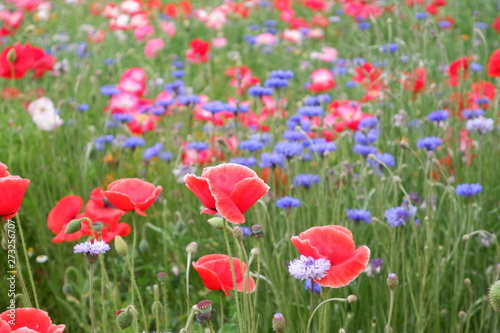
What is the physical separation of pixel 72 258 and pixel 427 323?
3.61ft

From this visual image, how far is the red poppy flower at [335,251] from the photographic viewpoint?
1056 millimetres

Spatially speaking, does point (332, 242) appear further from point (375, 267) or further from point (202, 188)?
point (375, 267)

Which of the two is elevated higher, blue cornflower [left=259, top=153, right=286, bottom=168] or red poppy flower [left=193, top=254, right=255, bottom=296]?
red poppy flower [left=193, top=254, right=255, bottom=296]

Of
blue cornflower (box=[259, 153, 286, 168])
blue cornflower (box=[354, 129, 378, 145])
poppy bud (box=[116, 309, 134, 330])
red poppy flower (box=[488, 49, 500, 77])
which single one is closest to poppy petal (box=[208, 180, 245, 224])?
poppy bud (box=[116, 309, 134, 330])

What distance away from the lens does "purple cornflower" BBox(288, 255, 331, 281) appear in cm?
104

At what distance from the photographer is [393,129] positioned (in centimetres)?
234

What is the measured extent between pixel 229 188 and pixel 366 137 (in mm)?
1138

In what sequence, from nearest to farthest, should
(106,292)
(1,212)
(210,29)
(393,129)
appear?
(1,212), (106,292), (393,129), (210,29)

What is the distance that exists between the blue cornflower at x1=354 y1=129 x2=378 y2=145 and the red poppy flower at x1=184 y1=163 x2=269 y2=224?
3.55 feet

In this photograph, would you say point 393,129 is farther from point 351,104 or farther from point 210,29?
point 210,29

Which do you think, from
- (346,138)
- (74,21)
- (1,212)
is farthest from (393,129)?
(74,21)

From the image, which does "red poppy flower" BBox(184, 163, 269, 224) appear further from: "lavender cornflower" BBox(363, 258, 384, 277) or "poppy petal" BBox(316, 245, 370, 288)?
"lavender cornflower" BBox(363, 258, 384, 277)

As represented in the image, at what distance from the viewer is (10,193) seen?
1056 millimetres

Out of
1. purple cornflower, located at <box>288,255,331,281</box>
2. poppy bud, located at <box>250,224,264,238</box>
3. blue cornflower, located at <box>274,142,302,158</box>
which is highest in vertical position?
purple cornflower, located at <box>288,255,331,281</box>
